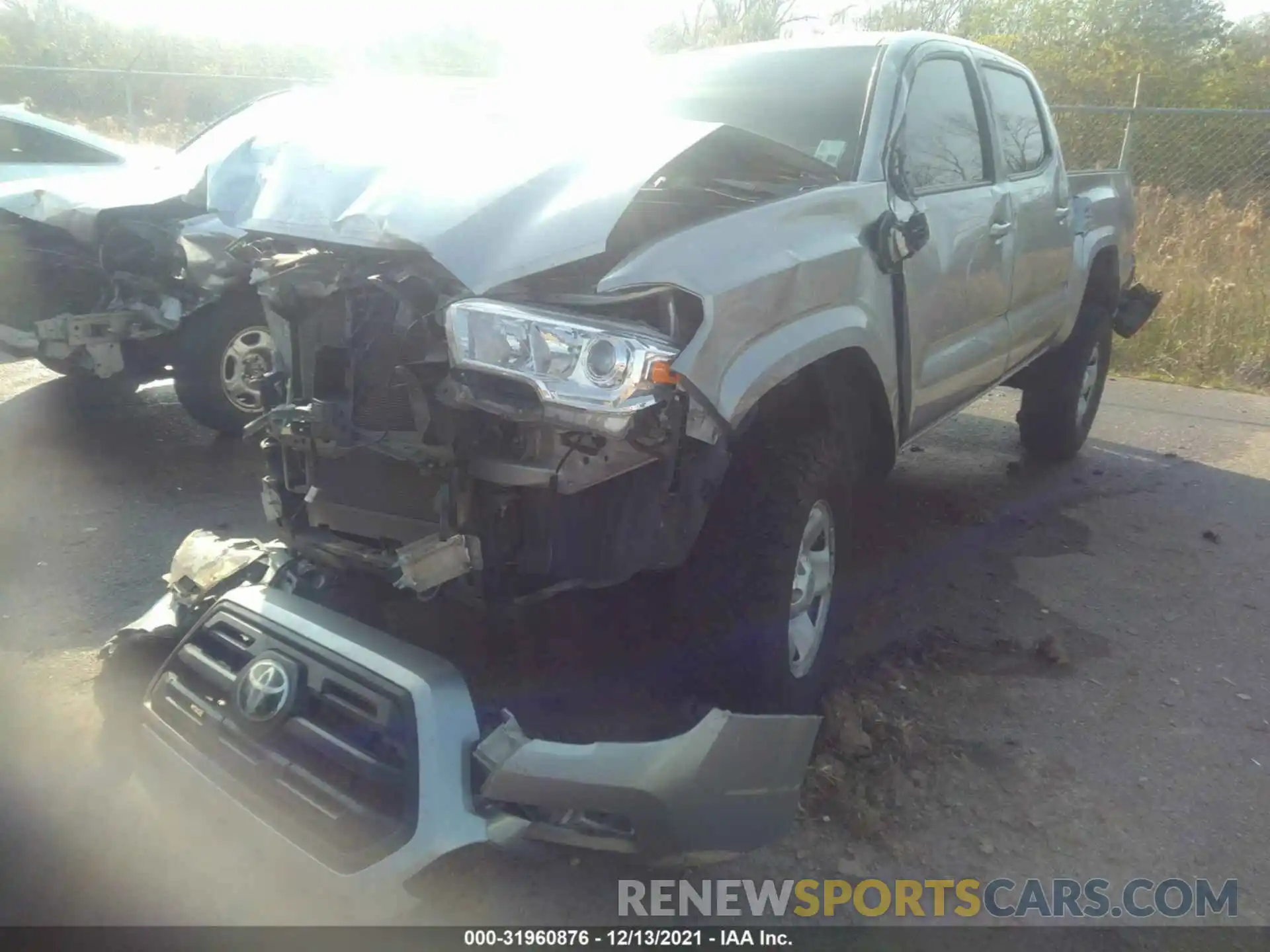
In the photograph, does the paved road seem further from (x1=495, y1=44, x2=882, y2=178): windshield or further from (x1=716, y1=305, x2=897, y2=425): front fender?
(x1=495, y1=44, x2=882, y2=178): windshield

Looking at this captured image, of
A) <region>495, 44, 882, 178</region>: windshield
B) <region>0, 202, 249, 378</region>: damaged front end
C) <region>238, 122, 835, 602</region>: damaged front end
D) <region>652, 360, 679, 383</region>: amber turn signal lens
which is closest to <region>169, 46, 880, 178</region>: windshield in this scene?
<region>495, 44, 882, 178</region>: windshield

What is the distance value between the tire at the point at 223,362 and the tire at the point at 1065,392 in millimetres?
3970

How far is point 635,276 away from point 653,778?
1.03m

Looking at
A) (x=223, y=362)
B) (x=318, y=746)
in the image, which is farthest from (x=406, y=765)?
(x=223, y=362)

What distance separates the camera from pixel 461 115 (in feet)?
9.51

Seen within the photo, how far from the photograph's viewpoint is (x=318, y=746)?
2146 mm

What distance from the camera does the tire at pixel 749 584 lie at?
2508 millimetres

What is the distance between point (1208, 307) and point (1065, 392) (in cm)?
385

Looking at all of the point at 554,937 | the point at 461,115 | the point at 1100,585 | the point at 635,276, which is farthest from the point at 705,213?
the point at 1100,585

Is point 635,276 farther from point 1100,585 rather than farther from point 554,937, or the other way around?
point 1100,585

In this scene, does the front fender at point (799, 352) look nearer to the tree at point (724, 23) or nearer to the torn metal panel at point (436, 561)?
the torn metal panel at point (436, 561)

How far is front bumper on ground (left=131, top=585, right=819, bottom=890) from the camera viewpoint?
1.95 metres

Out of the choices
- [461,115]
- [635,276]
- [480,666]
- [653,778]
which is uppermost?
[461,115]

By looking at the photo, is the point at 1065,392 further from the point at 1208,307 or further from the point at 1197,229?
the point at 1197,229
